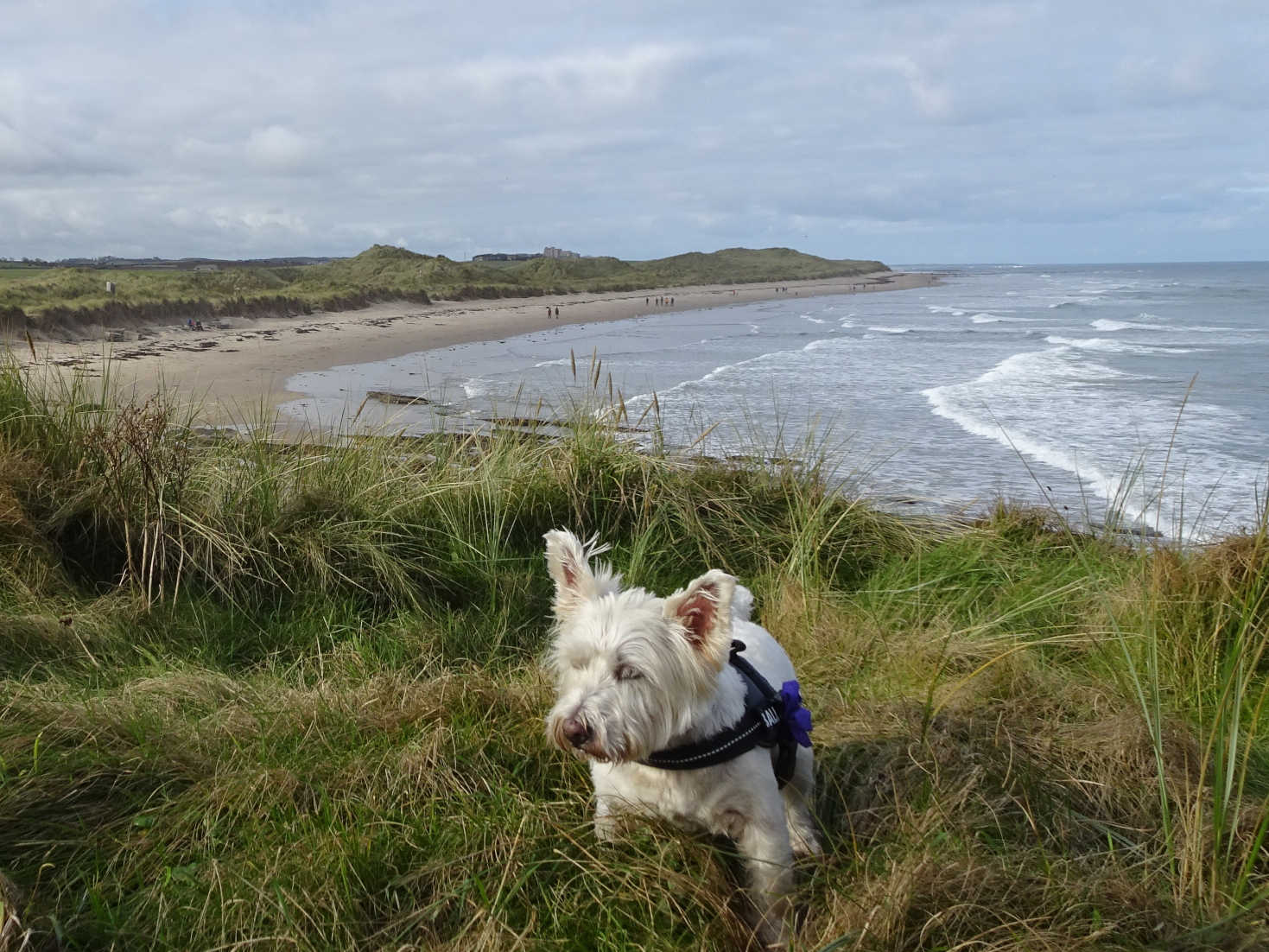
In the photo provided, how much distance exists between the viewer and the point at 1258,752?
3.32m

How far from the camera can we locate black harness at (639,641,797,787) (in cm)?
266

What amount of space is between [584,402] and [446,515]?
1801 mm

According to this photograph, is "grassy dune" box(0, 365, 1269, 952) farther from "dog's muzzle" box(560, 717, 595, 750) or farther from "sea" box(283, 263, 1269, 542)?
"sea" box(283, 263, 1269, 542)

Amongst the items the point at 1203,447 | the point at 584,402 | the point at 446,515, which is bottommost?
the point at 1203,447

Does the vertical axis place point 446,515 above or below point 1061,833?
above

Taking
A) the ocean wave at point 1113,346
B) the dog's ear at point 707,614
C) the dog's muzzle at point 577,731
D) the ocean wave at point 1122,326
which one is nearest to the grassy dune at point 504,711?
the dog's muzzle at point 577,731

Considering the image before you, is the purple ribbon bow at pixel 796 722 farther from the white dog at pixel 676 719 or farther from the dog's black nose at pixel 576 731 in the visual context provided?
the dog's black nose at pixel 576 731

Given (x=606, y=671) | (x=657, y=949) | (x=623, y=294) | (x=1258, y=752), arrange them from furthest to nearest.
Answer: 1. (x=623, y=294)
2. (x=1258, y=752)
3. (x=606, y=671)
4. (x=657, y=949)

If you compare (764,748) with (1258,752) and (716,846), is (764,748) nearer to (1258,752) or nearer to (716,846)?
(716,846)

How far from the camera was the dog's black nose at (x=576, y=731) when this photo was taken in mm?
2521

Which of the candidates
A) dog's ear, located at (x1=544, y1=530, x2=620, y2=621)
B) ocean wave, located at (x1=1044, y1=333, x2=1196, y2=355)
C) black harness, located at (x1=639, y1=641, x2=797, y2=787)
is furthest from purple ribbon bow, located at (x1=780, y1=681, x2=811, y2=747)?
ocean wave, located at (x1=1044, y1=333, x2=1196, y2=355)

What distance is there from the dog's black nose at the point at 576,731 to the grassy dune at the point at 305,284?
978 centimetres

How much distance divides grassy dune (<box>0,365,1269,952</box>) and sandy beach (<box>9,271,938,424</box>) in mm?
1382

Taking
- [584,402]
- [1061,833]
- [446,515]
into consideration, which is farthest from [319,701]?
[584,402]
